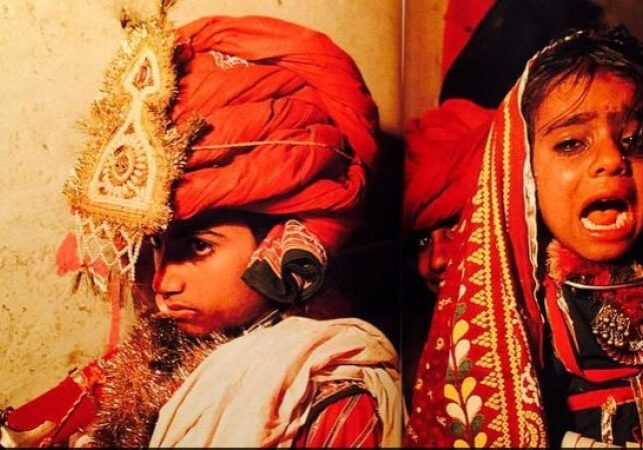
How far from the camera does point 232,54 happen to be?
1233 millimetres

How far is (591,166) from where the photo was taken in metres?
1.16

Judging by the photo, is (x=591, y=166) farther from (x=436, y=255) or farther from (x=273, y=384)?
(x=273, y=384)

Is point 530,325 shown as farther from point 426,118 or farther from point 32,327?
point 32,327

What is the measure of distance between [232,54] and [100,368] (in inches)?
24.0

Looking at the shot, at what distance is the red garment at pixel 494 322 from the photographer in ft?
3.75

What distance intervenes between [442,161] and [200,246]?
0.45 meters

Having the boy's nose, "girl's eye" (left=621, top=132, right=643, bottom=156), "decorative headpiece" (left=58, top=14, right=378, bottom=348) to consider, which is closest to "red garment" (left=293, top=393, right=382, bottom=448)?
"decorative headpiece" (left=58, top=14, right=378, bottom=348)

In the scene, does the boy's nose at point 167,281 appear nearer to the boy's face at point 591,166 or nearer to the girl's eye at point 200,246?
the girl's eye at point 200,246

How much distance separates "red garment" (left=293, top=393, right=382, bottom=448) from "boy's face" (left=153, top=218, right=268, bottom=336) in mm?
211

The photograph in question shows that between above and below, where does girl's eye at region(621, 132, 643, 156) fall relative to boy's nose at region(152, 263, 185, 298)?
above

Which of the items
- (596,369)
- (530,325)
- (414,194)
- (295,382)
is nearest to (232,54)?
(414,194)

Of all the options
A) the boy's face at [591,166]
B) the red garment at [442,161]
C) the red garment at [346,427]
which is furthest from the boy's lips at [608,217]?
the red garment at [346,427]

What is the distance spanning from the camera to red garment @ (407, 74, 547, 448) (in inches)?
45.0

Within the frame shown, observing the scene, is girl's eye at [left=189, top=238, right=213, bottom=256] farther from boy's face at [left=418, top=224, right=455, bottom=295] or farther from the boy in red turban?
boy's face at [left=418, top=224, right=455, bottom=295]
